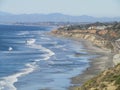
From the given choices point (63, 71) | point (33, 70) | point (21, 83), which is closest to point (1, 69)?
point (33, 70)

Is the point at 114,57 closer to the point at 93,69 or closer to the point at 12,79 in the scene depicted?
the point at 93,69

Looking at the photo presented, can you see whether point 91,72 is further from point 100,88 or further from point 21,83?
point 100,88

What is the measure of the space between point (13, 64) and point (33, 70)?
801 centimetres

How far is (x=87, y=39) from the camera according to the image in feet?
426

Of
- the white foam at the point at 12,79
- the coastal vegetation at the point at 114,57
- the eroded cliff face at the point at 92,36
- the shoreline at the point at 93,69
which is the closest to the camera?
the coastal vegetation at the point at 114,57

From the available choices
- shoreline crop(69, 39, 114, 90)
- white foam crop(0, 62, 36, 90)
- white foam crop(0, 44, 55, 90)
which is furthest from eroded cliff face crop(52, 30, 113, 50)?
white foam crop(0, 62, 36, 90)

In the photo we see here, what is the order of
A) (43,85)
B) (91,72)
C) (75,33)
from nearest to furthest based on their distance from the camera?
(43,85) → (91,72) → (75,33)

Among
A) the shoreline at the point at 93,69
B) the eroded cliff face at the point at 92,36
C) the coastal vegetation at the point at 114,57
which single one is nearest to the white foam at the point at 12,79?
the shoreline at the point at 93,69

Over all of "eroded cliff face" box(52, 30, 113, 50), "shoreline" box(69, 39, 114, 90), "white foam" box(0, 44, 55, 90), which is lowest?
"eroded cliff face" box(52, 30, 113, 50)

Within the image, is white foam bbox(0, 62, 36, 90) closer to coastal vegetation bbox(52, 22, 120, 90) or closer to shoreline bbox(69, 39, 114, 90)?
shoreline bbox(69, 39, 114, 90)

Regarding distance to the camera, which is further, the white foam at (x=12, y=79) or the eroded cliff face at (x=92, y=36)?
the eroded cliff face at (x=92, y=36)

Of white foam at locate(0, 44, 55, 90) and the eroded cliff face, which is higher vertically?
white foam at locate(0, 44, 55, 90)

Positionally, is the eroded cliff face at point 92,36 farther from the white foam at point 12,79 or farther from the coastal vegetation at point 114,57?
the white foam at point 12,79

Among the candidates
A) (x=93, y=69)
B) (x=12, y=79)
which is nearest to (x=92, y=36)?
(x=93, y=69)
